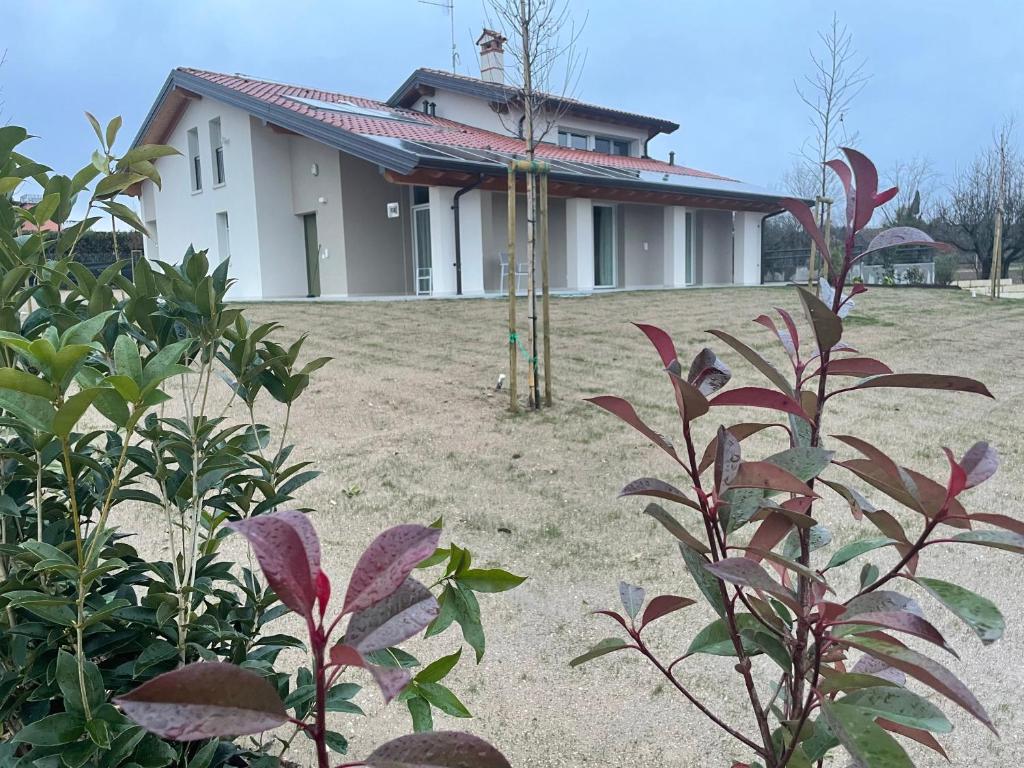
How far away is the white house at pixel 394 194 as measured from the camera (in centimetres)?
1416

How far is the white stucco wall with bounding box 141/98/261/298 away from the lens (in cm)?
1623

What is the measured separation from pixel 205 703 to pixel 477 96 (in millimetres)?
20206

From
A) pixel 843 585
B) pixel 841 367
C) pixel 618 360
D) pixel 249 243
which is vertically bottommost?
pixel 843 585

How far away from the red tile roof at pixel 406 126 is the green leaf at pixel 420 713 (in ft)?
42.7

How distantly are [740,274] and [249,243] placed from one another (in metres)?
13.7

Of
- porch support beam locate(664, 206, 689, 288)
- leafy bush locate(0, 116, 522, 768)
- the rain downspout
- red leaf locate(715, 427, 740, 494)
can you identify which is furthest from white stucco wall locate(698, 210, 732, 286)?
red leaf locate(715, 427, 740, 494)

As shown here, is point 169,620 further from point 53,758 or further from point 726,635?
point 726,635

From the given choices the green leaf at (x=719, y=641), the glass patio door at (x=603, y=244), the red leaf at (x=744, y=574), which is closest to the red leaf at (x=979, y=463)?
the red leaf at (x=744, y=574)

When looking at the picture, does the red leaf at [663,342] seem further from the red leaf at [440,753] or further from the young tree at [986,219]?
the young tree at [986,219]

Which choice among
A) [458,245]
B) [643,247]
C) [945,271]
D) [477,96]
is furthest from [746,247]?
[945,271]

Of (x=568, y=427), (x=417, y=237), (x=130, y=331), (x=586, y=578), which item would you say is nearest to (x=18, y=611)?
(x=130, y=331)

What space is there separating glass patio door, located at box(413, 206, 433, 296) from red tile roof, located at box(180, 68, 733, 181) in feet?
5.16

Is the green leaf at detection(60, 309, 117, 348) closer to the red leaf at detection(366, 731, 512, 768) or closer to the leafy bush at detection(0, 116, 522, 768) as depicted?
the leafy bush at detection(0, 116, 522, 768)

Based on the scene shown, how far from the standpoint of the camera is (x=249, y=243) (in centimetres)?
1642
